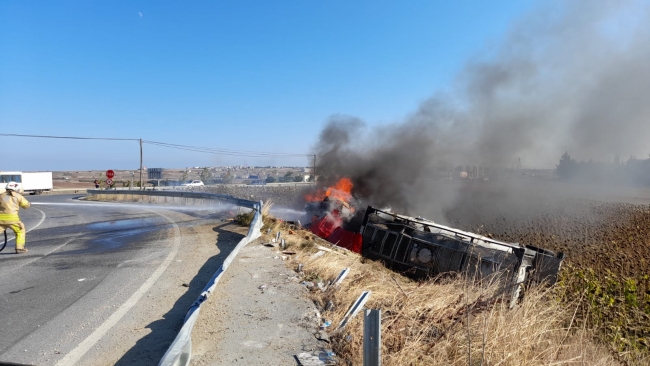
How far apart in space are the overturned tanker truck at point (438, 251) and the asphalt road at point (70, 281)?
516 centimetres

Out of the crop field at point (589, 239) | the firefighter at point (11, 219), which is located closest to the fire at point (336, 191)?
the crop field at point (589, 239)

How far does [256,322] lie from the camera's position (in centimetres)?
429

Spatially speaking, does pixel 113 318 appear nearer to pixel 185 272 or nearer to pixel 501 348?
pixel 185 272

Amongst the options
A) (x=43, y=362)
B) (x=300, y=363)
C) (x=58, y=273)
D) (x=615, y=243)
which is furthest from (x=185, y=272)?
(x=615, y=243)

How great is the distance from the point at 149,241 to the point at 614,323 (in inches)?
363

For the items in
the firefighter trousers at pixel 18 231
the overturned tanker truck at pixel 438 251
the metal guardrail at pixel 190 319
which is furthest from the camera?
the firefighter trousers at pixel 18 231

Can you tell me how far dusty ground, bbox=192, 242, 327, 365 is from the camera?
11.5ft

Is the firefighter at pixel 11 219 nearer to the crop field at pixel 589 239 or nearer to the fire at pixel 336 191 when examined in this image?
the crop field at pixel 589 239

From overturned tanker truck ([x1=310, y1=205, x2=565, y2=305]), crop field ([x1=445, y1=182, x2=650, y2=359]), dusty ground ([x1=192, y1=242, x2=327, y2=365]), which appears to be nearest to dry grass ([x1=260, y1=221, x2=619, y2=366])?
dusty ground ([x1=192, y1=242, x2=327, y2=365])

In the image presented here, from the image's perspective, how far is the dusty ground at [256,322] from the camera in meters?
3.51

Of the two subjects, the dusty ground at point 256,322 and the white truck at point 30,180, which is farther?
the white truck at point 30,180

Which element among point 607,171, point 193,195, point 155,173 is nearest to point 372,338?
point 193,195

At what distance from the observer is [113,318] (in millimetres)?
4688

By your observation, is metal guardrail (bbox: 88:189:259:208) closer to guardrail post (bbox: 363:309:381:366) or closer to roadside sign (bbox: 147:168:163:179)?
roadside sign (bbox: 147:168:163:179)
